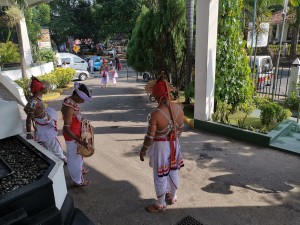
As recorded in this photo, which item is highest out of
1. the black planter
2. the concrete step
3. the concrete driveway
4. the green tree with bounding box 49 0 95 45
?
the green tree with bounding box 49 0 95 45

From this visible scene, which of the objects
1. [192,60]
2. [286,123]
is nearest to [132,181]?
[286,123]

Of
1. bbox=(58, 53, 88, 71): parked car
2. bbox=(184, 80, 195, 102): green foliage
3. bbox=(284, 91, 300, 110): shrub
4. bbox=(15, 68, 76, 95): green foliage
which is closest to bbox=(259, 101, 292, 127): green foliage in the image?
bbox=(284, 91, 300, 110): shrub

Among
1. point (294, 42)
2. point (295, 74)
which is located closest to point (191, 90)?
point (295, 74)

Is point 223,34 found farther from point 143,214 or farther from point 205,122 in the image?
point 143,214

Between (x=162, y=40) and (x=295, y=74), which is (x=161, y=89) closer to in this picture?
(x=162, y=40)

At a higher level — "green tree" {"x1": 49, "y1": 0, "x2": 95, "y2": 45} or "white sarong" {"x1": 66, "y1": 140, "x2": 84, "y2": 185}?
"green tree" {"x1": 49, "y1": 0, "x2": 95, "y2": 45}

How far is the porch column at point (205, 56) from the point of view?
6.57 meters

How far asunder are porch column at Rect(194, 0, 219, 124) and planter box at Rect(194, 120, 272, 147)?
0.20m

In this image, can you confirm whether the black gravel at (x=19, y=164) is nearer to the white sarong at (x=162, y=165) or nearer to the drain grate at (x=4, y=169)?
the drain grate at (x=4, y=169)

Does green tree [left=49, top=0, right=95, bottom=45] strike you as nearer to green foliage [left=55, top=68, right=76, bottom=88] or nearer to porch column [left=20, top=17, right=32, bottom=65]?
porch column [left=20, top=17, right=32, bottom=65]

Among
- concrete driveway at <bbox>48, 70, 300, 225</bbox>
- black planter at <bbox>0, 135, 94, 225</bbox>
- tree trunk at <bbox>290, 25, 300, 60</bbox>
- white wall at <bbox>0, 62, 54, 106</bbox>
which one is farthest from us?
tree trunk at <bbox>290, 25, 300, 60</bbox>

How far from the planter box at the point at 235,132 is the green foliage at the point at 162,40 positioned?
10.3 feet

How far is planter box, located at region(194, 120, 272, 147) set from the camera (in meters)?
6.04

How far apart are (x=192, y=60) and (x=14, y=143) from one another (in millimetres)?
6942
